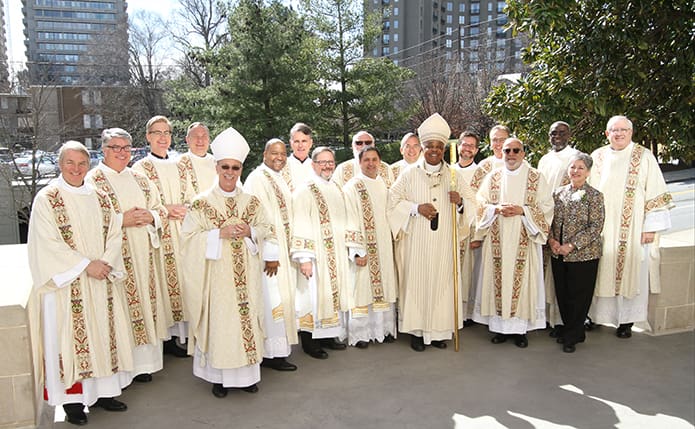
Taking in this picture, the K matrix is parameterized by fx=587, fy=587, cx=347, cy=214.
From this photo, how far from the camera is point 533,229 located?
5031mm

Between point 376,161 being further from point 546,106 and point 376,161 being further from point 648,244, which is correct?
point 648,244

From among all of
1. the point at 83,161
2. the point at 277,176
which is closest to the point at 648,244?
the point at 277,176

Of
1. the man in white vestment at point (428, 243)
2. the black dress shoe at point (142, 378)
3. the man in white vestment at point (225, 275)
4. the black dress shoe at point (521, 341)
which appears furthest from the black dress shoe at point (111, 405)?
the black dress shoe at point (521, 341)

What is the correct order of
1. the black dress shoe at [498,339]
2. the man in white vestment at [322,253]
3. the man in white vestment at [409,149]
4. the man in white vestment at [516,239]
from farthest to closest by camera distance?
the man in white vestment at [409,149] < the black dress shoe at [498,339] < the man in white vestment at [516,239] < the man in white vestment at [322,253]

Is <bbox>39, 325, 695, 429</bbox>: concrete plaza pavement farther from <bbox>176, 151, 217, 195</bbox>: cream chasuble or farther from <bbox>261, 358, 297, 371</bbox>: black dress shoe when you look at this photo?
<bbox>176, 151, 217, 195</bbox>: cream chasuble

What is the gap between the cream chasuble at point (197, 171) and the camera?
5.24 meters

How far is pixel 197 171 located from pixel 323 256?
143 cm

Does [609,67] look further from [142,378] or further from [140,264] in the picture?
[142,378]

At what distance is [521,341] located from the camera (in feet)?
17.0

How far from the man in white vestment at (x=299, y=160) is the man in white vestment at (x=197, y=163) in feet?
2.28

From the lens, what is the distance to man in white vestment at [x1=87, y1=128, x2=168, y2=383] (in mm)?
4297

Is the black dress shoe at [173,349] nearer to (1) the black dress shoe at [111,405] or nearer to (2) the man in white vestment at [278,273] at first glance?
(2) the man in white vestment at [278,273]

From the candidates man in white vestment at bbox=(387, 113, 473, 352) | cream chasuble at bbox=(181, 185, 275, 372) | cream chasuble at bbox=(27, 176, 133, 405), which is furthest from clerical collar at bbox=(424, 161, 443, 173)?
cream chasuble at bbox=(27, 176, 133, 405)

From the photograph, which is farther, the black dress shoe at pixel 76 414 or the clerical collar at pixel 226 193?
the clerical collar at pixel 226 193
